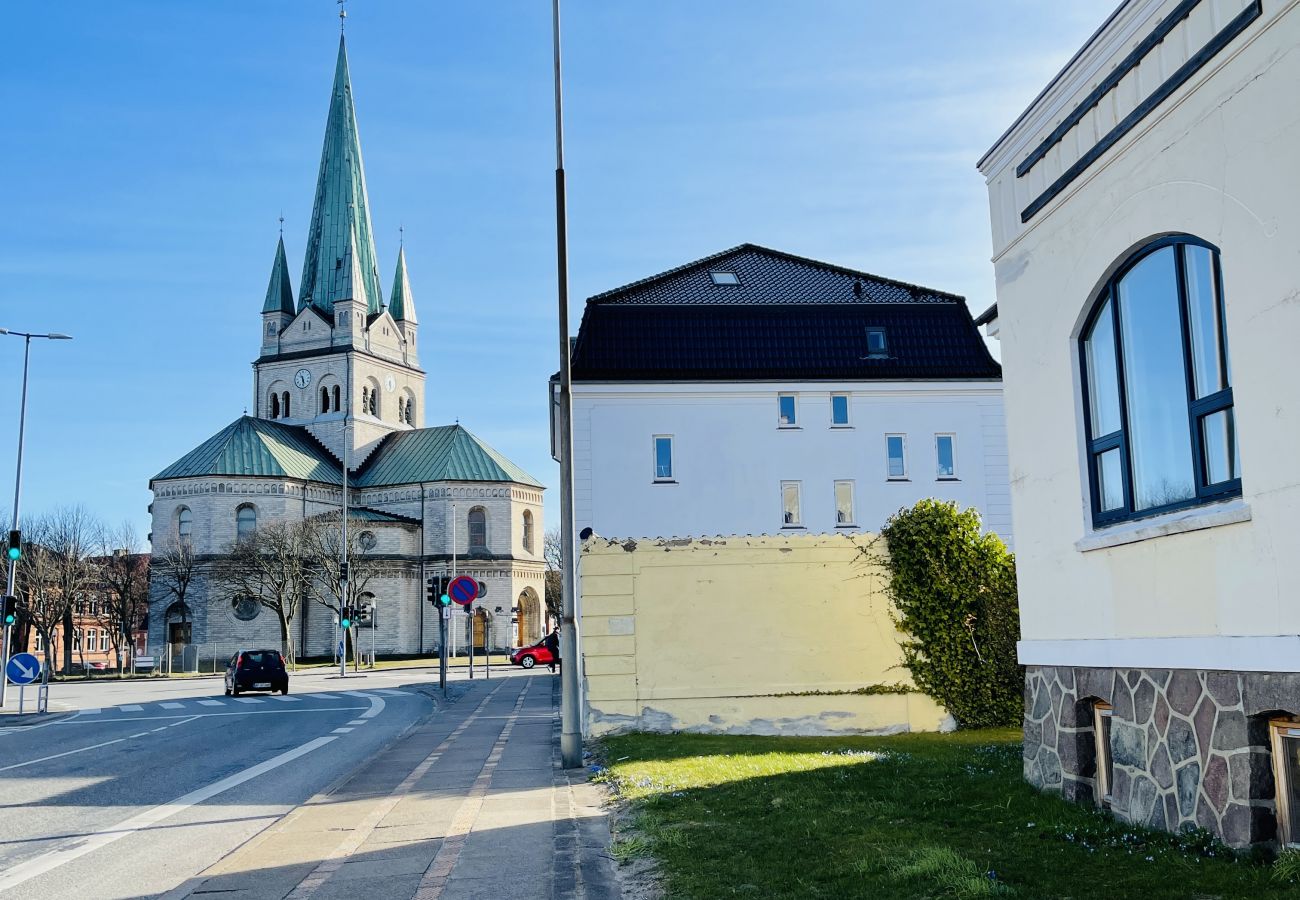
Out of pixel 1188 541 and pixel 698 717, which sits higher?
pixel 1188 541

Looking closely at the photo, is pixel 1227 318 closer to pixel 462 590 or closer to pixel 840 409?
pixel 462 590

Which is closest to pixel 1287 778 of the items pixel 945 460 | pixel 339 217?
pixel 945 460

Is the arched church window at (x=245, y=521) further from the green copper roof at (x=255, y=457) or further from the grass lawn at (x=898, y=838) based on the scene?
the grass lawn at (x=898, y=838)

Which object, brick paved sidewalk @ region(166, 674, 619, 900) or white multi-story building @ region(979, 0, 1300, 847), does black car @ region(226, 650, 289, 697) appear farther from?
white multi-story building @ region(979, 0, 1300, 847)

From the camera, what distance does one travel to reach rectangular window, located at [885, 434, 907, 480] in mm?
32844

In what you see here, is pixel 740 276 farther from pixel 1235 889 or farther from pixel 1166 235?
pixel 1235 889

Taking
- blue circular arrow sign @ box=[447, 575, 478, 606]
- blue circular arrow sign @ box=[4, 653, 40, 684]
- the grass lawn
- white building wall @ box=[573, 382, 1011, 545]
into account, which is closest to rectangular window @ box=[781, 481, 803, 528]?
white building wall @ box=[573, 382, 1011, 545]

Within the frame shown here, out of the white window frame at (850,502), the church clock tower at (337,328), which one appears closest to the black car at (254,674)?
the white window frame at (850,502)

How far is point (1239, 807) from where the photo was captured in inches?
270

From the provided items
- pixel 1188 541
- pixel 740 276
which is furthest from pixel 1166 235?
pixel 740 276

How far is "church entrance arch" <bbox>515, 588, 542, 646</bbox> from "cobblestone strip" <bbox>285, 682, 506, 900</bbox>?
2523 inches

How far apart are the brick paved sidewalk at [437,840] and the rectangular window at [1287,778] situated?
381cm

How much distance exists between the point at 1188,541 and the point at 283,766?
12.2 m

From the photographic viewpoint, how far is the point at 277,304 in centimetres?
9025
